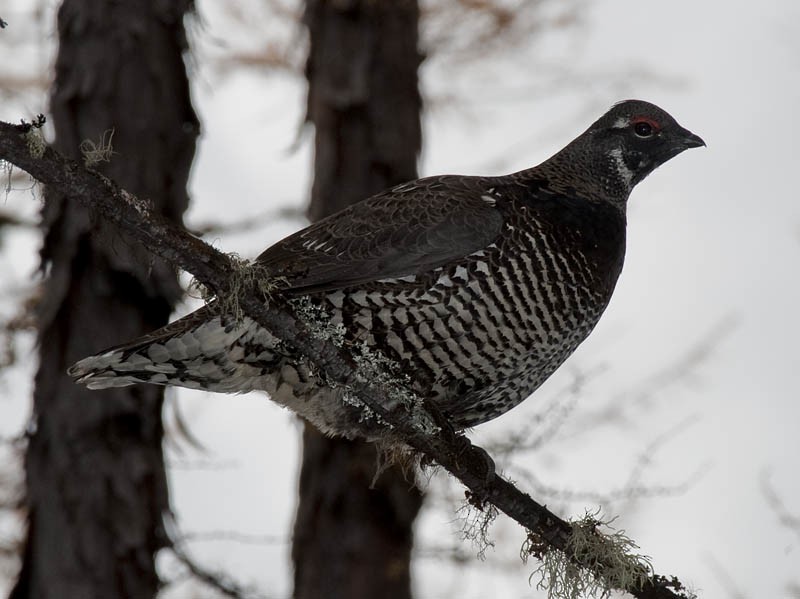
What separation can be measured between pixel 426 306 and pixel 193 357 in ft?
3.13

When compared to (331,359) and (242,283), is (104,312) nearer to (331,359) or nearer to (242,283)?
(331,359)

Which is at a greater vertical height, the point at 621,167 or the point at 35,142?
the point at 621,167

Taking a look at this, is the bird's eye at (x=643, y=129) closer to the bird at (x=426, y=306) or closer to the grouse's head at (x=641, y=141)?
the grouse's head at (x=641, y=141)

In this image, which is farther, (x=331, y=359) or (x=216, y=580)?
(x=216, y=580)

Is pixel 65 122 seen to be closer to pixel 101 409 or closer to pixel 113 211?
pixel 101 409

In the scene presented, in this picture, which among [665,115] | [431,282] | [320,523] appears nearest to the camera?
[431,282]

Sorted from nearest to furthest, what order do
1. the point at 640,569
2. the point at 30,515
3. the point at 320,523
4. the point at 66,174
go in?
the point at 66,174
the point at 640,569
the point at 30,515
the point at 320,523

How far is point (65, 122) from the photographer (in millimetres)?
5492

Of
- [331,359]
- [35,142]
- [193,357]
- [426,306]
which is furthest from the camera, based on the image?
[193,357]

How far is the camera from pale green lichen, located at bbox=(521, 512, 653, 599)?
405cm

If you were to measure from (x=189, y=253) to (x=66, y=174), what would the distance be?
0.40 metres

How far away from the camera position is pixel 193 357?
4.37 meters

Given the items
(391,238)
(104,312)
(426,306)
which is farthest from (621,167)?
(104,312)

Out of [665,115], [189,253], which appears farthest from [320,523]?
[189,253]
